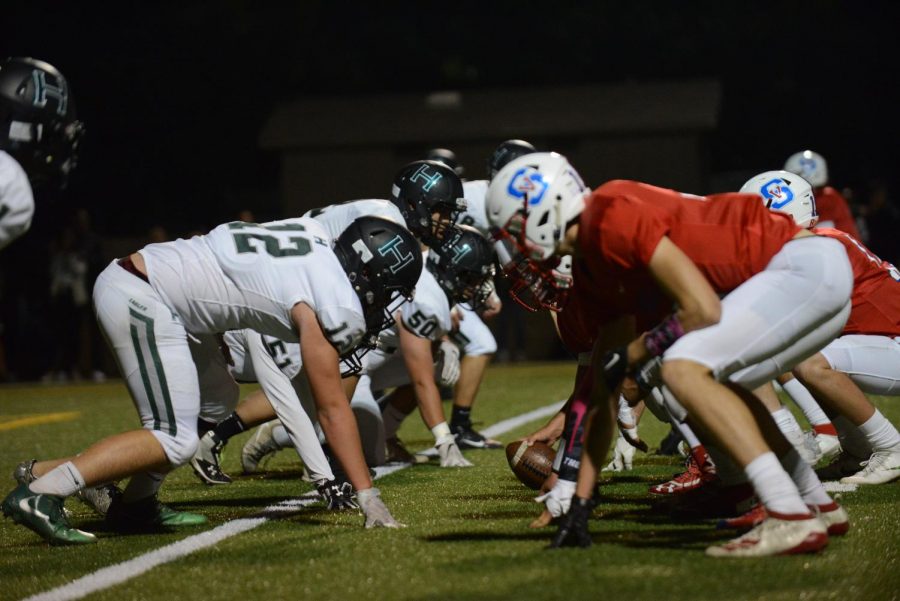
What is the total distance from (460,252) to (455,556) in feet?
10.5

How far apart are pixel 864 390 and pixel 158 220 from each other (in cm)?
1824

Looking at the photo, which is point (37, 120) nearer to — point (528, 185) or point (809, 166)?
point (528, 185)

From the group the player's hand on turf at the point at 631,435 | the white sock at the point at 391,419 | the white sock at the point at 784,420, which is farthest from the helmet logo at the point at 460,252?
the white sock at the point at 784,420

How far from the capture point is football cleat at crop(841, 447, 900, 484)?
20.0ft

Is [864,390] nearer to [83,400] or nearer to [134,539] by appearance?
[134,539]

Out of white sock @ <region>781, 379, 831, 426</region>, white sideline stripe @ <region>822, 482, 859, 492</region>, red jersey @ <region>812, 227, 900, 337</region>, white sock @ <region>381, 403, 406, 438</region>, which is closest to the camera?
white sideline stripe @ <region>822, 482, 859, 492</region>

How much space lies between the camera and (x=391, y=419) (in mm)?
7957

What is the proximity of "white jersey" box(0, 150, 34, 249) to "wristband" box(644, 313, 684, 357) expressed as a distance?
2022 mm

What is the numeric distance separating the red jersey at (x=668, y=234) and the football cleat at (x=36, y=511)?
216 cm

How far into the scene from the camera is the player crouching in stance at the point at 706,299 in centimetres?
417

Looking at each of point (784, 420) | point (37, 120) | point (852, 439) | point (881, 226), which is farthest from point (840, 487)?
point (881, 226)

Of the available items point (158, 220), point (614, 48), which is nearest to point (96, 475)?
point (158, 220)

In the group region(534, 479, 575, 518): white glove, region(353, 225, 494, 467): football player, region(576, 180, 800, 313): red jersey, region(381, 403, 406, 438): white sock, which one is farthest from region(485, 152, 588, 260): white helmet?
region(381, 403, 406, 438): white sock

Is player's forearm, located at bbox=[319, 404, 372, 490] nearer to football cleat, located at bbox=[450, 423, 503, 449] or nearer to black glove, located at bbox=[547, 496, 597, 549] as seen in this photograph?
black glove, located at bbox=[547, 496, 597, 549]
